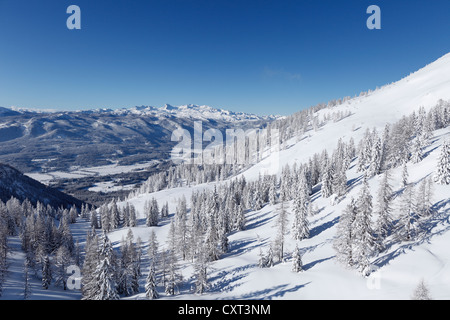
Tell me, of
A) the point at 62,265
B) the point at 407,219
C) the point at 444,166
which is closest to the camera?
the point at 407,219

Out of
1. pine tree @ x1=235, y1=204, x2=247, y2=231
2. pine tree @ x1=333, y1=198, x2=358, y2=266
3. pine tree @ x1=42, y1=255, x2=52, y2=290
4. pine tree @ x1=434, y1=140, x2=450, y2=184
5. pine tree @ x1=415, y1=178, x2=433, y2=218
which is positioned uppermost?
pine tree @ x1=434, y1=140, x2=450, y2=184

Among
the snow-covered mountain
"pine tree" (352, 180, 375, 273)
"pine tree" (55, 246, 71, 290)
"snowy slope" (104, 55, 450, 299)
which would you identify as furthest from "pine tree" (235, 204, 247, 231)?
"pine tree" (55, 246, 71, 290)

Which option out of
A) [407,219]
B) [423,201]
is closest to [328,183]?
[423,201]

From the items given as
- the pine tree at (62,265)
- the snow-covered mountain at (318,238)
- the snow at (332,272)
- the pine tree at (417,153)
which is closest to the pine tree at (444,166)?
the snow-covered mountain at (318,238)

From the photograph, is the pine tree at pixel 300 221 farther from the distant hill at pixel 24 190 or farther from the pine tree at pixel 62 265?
the distant hill at pixel 24 190

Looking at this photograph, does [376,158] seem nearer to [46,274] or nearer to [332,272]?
[332,272]

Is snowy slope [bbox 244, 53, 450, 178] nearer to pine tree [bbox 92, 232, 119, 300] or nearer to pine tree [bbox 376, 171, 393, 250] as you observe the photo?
pine tree [bbox 376, 171, 393, 250]

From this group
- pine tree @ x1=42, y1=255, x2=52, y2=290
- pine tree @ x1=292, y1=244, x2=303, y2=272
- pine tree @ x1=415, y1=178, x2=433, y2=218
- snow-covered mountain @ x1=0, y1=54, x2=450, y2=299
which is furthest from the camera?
pine tree @ x1=42, y1=255, x2=52, y2=290

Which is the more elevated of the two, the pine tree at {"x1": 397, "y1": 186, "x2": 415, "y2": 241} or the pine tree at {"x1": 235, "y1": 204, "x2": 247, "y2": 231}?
the pine tree at {"x1": 397, "y1": 186, "x2": 415, "y2": 241}
